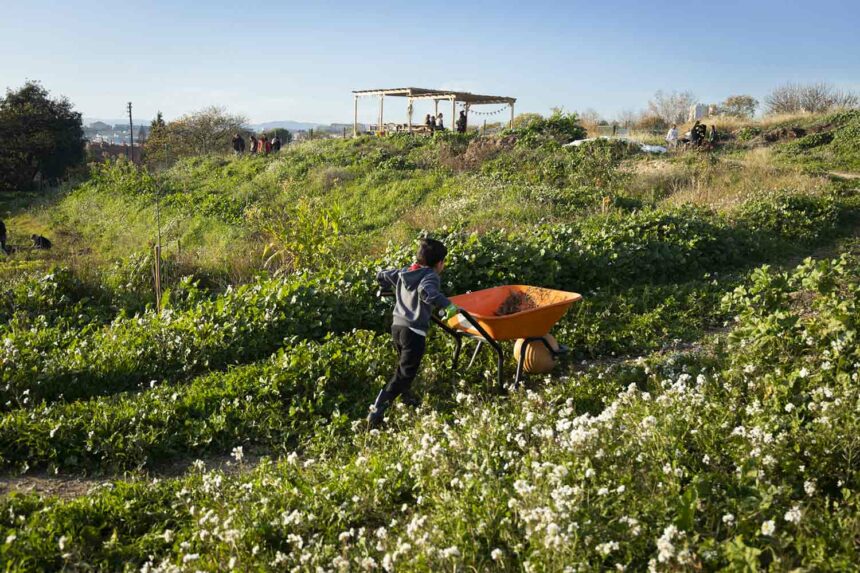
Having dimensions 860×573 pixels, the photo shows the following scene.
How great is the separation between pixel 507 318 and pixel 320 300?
2.40m

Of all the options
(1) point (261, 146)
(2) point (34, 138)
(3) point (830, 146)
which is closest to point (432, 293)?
(3) point (830, 146)

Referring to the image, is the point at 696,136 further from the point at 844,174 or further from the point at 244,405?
the point at 244,405

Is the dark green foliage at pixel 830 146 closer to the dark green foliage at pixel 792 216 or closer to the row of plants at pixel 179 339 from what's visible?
the dark green foliage at pixel 792 216

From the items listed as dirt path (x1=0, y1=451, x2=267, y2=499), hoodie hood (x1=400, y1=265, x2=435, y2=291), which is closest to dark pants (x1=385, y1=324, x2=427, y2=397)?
hoodie hood (x1=400, y1=265, x2=435, y2=291)

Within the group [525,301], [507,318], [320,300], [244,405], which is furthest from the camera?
[320,300]

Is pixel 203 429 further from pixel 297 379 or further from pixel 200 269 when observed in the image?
pixel 200 269

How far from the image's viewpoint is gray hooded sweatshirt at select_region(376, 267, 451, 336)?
466cm

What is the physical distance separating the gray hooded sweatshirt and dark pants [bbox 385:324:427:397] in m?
0.06

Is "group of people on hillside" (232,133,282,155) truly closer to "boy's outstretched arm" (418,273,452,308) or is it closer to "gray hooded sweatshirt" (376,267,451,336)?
"gray hooded sweatshirt" (376,267,451,336)

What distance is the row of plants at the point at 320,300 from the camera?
5766 millimetres

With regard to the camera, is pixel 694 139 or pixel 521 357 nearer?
pixel 521 357

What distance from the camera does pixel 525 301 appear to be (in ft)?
18.9

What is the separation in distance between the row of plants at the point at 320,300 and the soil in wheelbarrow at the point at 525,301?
150 centimetres

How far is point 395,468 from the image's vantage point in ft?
12.2
